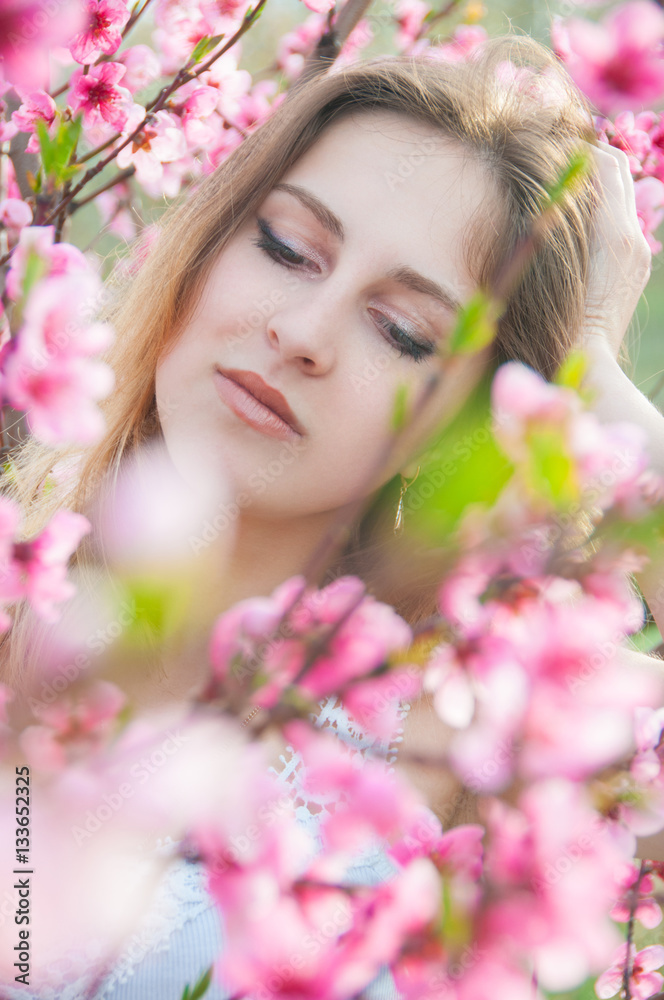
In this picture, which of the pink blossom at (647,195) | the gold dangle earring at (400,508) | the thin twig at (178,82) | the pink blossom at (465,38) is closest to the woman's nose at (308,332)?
the thin twig at (178,82)

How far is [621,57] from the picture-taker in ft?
1.34

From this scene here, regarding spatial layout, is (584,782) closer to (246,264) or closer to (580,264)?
(246,264)

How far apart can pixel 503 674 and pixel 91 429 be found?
246 mm

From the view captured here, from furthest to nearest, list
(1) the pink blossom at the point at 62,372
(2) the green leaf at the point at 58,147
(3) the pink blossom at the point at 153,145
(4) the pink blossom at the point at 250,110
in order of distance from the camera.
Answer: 1. (4) the pink blossom at the point at 250,110
2. (3) the pink blossom at the point at 153,145
3. (2) the green leaf at the point at 58,147
4. (1) the pink blossom at the point at 62,372

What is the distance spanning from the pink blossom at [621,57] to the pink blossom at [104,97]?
0.72 meters

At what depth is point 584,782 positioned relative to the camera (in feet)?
1.21

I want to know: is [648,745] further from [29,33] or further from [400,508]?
[400,508]

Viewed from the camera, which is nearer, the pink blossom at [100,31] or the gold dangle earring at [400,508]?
the pink blossom at [100,31]

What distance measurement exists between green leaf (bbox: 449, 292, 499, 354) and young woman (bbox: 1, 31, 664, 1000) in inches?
11.9

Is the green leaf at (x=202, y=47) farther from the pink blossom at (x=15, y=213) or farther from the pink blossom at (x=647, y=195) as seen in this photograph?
the pink blossom at (x=647, y=195)

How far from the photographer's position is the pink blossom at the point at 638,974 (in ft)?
3.50

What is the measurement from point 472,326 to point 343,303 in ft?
1.56

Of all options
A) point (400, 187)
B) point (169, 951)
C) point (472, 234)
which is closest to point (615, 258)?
point (472, 234)

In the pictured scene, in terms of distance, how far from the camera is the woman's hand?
38.2 inches
